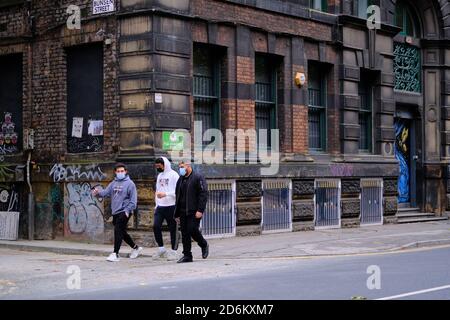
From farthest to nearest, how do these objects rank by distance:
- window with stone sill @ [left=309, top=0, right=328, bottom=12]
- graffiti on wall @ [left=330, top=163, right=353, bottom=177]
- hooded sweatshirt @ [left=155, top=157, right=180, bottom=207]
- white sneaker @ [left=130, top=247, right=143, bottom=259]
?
1. window with stone sill @ [left=309, top=0, right=328, bottom=12]
2. graffiti on wall @ [left=330, top=163, right=353, bottom=177]
3. white sneaker @ [left=130, top=247, right=143, bottom=259]
4. hooded sweatshirt @ [left=155, top=157, right=180, bottom=207]

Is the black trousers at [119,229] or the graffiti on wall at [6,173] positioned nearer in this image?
the black trousers at [119,229]

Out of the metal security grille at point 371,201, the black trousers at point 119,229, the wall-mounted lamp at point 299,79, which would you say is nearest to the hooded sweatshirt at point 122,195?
the black trousers at point 119,229

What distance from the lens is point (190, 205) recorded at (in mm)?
14859

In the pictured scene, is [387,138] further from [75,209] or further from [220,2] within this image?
[75,209]

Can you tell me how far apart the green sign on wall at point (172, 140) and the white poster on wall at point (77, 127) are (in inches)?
93.3

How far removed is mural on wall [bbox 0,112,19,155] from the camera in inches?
800

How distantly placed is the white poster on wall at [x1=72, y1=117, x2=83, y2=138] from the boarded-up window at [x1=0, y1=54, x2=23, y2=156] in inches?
76.8

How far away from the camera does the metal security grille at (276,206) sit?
2002 cm

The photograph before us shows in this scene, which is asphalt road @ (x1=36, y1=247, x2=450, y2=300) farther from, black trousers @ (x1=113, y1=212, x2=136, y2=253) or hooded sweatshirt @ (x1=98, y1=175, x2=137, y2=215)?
hooded sweatshirt @ (x1=98, y1=175, x2=137, y2=215)

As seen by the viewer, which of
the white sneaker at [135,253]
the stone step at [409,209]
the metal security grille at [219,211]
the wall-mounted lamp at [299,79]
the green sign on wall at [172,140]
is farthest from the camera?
the stone step at [409,209]

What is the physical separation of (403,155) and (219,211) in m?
9.25

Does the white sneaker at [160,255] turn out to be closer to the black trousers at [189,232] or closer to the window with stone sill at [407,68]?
the black trousers at [189,232]

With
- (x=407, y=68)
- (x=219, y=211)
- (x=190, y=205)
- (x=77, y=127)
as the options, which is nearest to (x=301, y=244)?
(x=219, y=211)

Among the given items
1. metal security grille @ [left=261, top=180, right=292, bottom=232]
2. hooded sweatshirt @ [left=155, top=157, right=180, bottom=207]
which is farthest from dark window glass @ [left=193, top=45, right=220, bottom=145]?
hooded sweatshirt @ [left=155, top=157, right=180, bottom=207]
